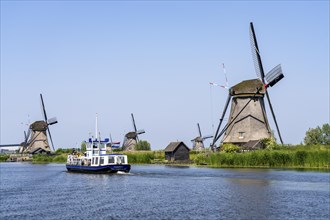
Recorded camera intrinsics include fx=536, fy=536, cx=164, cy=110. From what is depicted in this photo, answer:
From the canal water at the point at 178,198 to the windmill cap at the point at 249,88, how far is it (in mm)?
26744

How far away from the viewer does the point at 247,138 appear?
78.1 metres

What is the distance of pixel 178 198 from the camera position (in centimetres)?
3697

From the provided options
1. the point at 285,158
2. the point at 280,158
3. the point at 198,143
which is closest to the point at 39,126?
the point at 198,143

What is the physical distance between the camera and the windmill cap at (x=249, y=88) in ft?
257

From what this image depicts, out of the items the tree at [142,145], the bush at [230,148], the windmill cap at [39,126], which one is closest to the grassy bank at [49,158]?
the windmill cap at [39,126]

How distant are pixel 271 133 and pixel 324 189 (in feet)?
130

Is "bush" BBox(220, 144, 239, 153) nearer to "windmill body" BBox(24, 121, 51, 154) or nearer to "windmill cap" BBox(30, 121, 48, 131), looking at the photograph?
"windmill cap" BBox(30, 121, 48, 131)

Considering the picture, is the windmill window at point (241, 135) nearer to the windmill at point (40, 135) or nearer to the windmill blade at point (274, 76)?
the windmill blade at point (274, 76)

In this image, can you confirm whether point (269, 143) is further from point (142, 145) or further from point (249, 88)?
point (142, 145)

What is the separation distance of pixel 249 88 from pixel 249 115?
3990 millimetres

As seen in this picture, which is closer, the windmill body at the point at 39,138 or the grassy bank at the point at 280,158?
the grassy bank at the point at 280,158

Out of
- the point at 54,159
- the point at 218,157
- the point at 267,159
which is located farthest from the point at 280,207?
the point at 54,159

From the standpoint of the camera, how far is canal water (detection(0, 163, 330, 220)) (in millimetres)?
30000

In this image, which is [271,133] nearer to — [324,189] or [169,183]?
[169,183]
